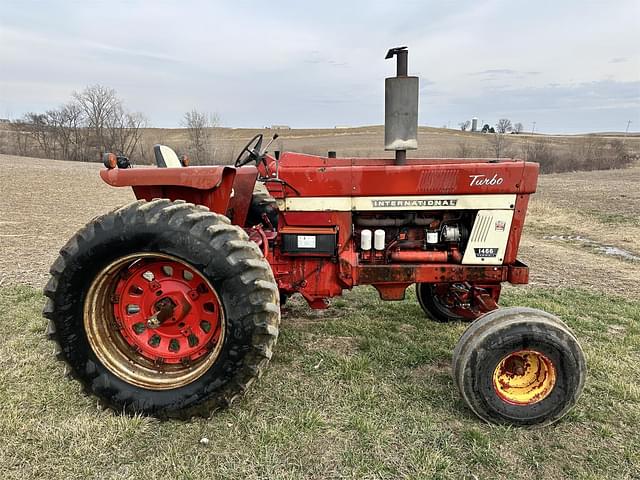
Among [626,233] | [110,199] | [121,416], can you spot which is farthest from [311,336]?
[110,199]

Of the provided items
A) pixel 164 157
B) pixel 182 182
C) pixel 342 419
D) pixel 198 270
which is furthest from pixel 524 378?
pixel 164 157

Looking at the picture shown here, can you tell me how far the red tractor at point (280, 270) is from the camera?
264 cm

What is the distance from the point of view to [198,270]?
104 inches

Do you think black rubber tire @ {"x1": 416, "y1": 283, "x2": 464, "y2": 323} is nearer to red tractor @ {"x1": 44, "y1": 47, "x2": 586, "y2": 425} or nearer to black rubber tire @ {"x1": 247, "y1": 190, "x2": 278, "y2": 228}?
red tractor @ {"x1": 44, "y1": 47, "x2": 586, "y2": 425}

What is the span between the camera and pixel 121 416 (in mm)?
2715

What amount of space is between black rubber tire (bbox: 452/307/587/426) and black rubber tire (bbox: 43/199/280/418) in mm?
1148

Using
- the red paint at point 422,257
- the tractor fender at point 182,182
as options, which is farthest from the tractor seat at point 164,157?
the red paint at point 422,257

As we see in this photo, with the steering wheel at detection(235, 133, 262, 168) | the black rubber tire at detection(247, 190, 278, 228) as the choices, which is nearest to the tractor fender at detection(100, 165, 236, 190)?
the steering wheel at detection(235, 133, 262, 168)

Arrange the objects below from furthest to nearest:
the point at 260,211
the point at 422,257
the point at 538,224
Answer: the point at 538,224 < the point at 260,211 < the point at 422,257

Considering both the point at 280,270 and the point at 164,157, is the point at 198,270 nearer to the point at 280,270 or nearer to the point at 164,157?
the point at 280,270

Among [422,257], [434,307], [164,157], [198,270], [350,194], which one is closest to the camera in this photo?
[198,270]

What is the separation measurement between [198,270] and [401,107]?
1.69 m

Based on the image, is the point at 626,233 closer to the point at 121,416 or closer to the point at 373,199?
the point at 373,199

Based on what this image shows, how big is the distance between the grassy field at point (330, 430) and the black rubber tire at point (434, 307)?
23.5 inches
